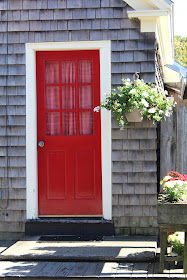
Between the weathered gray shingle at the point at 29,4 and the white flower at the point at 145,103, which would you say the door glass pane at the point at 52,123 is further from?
the weathered gray shingle at the point at 29,4

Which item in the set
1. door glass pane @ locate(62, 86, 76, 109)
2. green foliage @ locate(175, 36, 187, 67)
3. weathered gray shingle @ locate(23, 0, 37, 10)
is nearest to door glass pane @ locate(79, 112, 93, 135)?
door glass pane @ locate(62, 86, 76, 109)

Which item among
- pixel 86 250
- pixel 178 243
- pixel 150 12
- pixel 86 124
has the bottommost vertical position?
pixel 86 250

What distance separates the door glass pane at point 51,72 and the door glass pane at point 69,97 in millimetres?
158

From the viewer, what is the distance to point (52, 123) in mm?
5941

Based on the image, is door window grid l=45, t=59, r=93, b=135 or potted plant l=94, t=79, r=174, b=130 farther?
door window grid l=45, t=59, r=93, b=135

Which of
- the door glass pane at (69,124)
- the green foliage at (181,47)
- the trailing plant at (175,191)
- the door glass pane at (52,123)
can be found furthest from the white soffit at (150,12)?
the green foliage at (181,47)

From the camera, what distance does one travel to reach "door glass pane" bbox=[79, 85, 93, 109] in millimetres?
5914

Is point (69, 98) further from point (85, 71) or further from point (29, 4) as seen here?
point (29, 4)

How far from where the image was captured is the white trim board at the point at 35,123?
5758mm

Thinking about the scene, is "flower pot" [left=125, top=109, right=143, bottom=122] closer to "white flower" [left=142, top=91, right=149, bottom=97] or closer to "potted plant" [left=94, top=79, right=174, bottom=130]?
"potted plant" [left=94, top=79, right=174, bottom=130]

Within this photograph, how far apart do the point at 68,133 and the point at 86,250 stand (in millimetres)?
1526

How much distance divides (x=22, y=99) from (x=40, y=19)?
3.28ft

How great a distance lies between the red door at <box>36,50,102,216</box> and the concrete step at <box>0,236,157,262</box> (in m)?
0.56

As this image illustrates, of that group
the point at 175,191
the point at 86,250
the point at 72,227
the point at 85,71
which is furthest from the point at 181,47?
the point at 175,191
